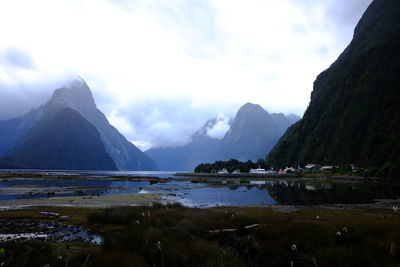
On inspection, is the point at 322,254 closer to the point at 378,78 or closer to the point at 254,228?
the point at 254,228

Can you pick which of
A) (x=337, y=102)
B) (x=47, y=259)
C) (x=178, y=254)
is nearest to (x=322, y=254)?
(x=178, y=254)

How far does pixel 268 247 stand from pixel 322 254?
2.75m

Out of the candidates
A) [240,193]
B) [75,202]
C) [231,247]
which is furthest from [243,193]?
[231,247]

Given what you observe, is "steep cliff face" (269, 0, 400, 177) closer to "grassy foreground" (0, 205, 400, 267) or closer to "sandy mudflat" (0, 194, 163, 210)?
"sandy mudflat" (0, 194, 163, 210)

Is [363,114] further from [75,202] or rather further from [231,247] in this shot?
[231,247]

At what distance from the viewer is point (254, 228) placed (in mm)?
16219

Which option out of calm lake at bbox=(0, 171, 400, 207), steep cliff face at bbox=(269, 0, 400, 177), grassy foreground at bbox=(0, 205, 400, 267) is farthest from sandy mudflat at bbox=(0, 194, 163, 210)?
steep cliff face at bbox=(269, 0, 400, 177)

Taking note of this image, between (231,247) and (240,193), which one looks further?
(240,193)

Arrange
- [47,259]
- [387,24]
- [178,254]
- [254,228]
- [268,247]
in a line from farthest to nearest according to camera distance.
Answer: [387,24], [254,228], [268,247], [178,254], [47,259]

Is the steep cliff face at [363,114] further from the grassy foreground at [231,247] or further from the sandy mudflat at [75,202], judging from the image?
the grassy foreground at [231,247]

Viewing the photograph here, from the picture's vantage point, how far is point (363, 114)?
133125mm

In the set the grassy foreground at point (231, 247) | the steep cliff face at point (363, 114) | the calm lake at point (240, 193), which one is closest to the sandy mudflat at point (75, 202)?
the calm lake at point (240, 193)

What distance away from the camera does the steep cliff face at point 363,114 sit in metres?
117

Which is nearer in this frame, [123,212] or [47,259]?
[47,259]
